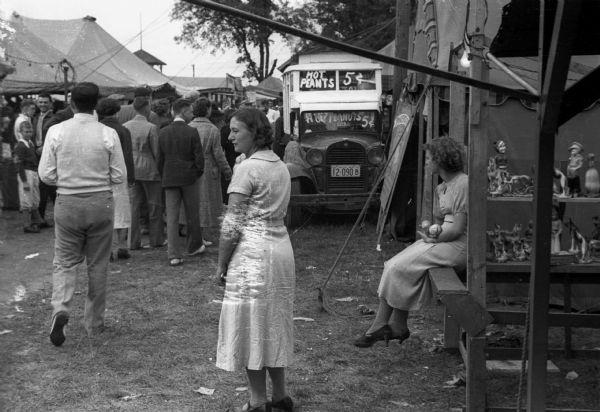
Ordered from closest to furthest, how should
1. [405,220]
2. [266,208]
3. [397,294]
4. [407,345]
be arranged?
[266,208]
[397,294]
[407,345]
[405,220]

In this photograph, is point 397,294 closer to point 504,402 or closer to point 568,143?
point 504,402

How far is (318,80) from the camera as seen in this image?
13633 mm

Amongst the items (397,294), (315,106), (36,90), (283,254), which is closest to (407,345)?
(397,294)

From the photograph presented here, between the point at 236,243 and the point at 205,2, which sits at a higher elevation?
the point at 205,2

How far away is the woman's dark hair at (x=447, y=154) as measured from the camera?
5.58 m

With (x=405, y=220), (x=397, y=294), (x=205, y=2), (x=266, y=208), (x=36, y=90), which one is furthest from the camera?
(x=36, y=90)

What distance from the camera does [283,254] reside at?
4.22m

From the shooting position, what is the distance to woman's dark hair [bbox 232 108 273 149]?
13.9 ft

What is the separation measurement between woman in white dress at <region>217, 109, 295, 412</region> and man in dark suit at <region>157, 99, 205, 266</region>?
4650 mm

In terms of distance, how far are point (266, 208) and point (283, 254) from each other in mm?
267

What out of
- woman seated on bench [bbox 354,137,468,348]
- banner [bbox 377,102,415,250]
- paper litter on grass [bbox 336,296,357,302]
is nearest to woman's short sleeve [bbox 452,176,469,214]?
woman seated on bench [bbox 354,137,468,348]

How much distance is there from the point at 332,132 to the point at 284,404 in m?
9.02

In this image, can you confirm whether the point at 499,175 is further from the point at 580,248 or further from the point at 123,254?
the point at 123,254

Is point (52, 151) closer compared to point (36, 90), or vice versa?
point (52, 151)
